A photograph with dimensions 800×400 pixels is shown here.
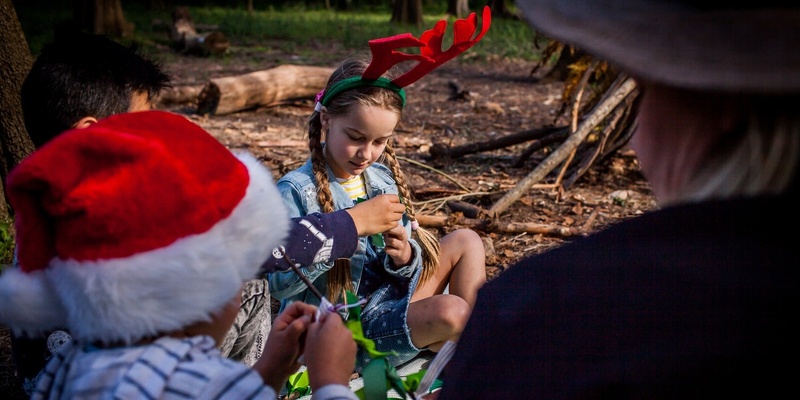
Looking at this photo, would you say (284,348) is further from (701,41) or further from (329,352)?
(701,41)

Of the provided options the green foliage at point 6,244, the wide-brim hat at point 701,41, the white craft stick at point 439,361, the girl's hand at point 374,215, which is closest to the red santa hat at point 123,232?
the white craft stick at point 439,361

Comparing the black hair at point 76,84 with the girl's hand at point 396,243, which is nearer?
the black hair at point 76,84

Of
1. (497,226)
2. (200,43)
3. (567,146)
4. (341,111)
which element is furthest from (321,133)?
(200,43)

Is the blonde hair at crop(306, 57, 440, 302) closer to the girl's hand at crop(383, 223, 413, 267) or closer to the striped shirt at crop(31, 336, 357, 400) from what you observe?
the girl's hand at crop(383, 223, 413, 267)

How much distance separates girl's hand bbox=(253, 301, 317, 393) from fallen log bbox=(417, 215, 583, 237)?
2.88 metres

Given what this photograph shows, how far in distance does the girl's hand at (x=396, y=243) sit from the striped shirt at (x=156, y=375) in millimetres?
1505

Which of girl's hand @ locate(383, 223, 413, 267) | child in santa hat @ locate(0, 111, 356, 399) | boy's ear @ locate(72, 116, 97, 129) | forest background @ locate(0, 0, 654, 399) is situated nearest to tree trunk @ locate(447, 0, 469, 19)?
forest background @ locate(0, 0, 654, 399)

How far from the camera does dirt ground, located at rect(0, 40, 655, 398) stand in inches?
196

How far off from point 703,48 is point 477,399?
66cm

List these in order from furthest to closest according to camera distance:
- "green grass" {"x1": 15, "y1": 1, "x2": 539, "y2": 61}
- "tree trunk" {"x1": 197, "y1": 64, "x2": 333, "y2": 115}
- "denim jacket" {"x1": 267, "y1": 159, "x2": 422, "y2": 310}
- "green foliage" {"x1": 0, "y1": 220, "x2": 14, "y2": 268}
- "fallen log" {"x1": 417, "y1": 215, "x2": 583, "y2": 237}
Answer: "green grass" {"x1": 15, "y1": 1, "x2": 539, "y2": 61}, "tree trunk" {"x1": 197, "y1": 64, "x2": 333, "y2": 115}, "fallen log" {"x1": 417, "y1": 215, "x2": 583, "y2": 237}, "green foliage" {"x1": 0, "y1": 220, "x2": 14, "y2": 268}, "denim jacket" {"x1": 267, "y1": 159, "x2": 422, "y2": 310}

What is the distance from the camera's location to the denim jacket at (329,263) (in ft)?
9.32

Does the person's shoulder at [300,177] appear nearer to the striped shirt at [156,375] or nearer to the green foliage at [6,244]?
the striped shirt at [156,375]

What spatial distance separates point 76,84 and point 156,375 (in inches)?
62.1

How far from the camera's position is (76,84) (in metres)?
2.59
